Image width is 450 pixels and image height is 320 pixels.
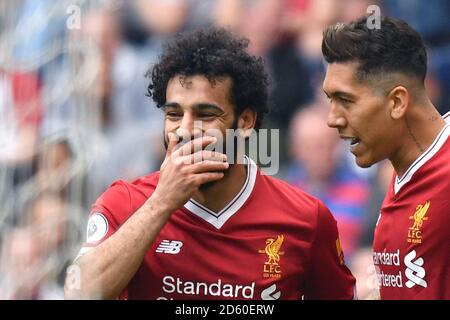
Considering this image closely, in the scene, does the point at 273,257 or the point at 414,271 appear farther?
the point at 273,257

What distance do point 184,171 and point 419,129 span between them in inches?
Answer: 39.2

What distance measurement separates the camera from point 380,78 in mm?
4312

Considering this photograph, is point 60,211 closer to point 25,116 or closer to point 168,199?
point 25,116

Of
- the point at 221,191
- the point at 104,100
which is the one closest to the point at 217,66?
the point at 221,191

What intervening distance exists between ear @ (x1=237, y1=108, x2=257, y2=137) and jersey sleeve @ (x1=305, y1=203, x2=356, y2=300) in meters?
0.44

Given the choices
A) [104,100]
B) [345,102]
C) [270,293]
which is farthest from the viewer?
[104,100]

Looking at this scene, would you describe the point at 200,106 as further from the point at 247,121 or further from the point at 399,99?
the point at 399,99

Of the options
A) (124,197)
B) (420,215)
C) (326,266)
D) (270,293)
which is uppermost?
(124,197)

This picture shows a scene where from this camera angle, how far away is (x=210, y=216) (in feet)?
14.3

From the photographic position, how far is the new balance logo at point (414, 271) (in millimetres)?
4102

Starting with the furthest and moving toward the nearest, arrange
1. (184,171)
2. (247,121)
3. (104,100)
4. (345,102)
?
(104,100), (247,121), (345,102), (184,171)

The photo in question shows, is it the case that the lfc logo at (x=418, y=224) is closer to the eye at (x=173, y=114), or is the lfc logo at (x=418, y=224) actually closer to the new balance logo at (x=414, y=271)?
the new balance logo at (x=414, y=271)

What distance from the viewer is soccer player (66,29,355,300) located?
4031 millimetres
